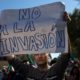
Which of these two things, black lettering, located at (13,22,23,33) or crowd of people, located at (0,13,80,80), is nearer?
crowd of people, located at (0,13,80,80)

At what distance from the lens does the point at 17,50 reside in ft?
24.0

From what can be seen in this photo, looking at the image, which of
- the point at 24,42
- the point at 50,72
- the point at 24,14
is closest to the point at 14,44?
the point at 24,42

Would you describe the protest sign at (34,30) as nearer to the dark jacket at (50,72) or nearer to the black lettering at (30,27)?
the black lettering at (30,27)

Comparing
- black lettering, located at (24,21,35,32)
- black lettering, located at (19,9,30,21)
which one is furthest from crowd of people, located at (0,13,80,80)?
black lettering, located at (19,9,30,21)

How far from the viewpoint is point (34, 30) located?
7.24 m

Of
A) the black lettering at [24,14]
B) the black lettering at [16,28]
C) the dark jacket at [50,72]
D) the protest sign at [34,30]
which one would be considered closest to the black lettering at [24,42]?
the protest sign at [34,30]

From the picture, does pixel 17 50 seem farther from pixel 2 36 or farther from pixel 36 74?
pixel 36 74

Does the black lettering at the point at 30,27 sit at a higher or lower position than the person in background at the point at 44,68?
higher

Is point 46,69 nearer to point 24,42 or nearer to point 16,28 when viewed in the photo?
point 24,42

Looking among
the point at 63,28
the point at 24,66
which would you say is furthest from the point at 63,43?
the point at 24,66

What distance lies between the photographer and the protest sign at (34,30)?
6.88 m

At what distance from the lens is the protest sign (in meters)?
6.88

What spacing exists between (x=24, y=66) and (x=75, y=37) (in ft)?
96.7

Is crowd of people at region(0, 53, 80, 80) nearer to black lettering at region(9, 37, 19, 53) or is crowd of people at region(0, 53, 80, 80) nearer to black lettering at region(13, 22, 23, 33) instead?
black lettering at region(9, 37, 19, 53)
